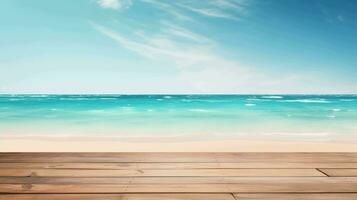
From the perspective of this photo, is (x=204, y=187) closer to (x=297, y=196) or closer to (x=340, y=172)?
(x=297, y=196)

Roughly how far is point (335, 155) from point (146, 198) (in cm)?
149

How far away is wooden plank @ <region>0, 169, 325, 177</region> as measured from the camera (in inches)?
74.6

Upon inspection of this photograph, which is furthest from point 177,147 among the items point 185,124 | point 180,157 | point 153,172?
point 185,124

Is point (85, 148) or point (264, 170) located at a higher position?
point (264, 170)

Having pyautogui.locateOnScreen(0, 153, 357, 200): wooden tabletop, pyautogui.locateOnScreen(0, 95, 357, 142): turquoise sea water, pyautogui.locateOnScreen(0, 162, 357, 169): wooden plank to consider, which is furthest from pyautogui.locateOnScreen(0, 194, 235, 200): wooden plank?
pyautogui.locateOnScreen(0, 95, 357, 142): turquoise sea water

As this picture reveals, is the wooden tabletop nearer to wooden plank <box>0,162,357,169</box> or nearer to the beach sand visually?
wooden plank <box>0,162,357,169</box>

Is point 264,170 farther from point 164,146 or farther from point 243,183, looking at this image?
point 164,146

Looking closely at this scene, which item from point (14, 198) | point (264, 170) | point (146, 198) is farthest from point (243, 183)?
point (14, 198)

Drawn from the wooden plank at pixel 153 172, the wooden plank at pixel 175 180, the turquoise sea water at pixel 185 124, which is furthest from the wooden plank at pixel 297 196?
the turquoise sea water at pixel 185 124

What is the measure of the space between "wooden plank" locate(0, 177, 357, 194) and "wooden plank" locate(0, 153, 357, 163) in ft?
1.59

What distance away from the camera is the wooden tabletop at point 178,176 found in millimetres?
1585

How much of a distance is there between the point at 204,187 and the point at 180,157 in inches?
25.3

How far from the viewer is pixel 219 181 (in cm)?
178

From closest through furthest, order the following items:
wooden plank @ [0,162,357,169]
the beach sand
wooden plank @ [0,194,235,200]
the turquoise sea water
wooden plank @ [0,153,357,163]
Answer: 1. wooden plank @ [0,194,235,200]
2. wooden plank @ [0,162,357,169]
3. wooden plank @ [0,153,357,163]
4. the beach sand
5. the turquoise sea water
